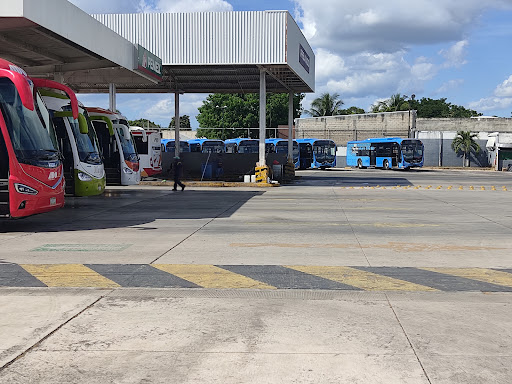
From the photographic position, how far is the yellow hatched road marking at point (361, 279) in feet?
24.3

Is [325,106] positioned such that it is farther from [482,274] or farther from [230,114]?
[482,274]

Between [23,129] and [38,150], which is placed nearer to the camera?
[23,129]

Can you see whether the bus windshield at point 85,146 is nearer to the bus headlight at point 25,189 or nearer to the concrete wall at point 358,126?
the bus headlight at point 25,189

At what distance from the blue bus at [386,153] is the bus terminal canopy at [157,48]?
20032 millimetres

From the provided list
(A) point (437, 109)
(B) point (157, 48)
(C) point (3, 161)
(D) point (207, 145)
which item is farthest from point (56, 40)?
(A) point (437, 109)

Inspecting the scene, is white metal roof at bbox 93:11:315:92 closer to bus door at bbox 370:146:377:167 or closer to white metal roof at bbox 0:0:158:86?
white metal roof at bbox 0:0:158:86

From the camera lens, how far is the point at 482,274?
27.1 ft

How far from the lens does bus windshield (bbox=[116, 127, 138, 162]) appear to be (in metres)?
24.5

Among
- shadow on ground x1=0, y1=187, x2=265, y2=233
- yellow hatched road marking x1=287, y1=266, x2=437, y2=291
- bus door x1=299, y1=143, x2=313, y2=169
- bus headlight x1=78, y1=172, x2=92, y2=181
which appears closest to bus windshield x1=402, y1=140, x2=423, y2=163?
bus door x1=299, y1=143, x2=313, y2=169

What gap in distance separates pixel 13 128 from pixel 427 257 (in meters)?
8.48

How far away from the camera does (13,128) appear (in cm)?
1212

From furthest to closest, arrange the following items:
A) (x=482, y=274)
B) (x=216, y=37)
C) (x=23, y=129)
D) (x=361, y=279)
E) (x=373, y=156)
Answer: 1. (x=373, y=156)
2. (x=216, y=37)
3. (x=23, y=129)
4. (x=482, y=274)
5. (x=361, y=279)

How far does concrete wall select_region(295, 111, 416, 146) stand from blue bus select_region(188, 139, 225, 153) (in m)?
21.0

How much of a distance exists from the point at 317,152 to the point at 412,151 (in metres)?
8.93
